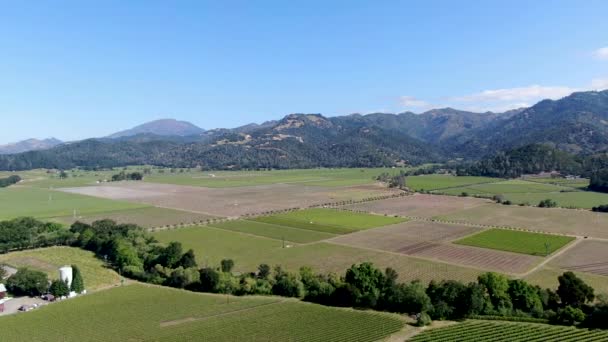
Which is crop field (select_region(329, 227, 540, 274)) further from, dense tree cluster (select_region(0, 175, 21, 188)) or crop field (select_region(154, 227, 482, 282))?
dense tree cluster (select_region(0, 175, 21, 188))

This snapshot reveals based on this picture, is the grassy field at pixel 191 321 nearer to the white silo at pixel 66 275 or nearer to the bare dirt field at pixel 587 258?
the white silo at pixel 66 275

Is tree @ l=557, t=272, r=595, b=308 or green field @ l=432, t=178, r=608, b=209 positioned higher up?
green field @ l=432, t=178, r=608, b=209

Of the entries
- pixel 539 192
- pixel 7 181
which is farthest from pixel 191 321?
pixel 7 181

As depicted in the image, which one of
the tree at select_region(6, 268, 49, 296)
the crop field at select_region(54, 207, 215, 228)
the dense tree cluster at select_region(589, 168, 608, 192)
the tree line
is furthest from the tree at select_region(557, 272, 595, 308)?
the dense tree cluster at select_region(589, 168, 608, 192)

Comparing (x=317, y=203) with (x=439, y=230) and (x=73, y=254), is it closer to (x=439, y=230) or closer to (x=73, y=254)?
(x=439, y=230)

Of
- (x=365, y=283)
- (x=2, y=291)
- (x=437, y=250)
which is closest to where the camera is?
(x=365, y=283)

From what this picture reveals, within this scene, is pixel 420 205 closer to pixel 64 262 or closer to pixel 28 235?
pixel 64 262

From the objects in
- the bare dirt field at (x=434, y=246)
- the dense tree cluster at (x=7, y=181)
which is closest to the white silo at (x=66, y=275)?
the bare dirt field at (x=434, y=246)
